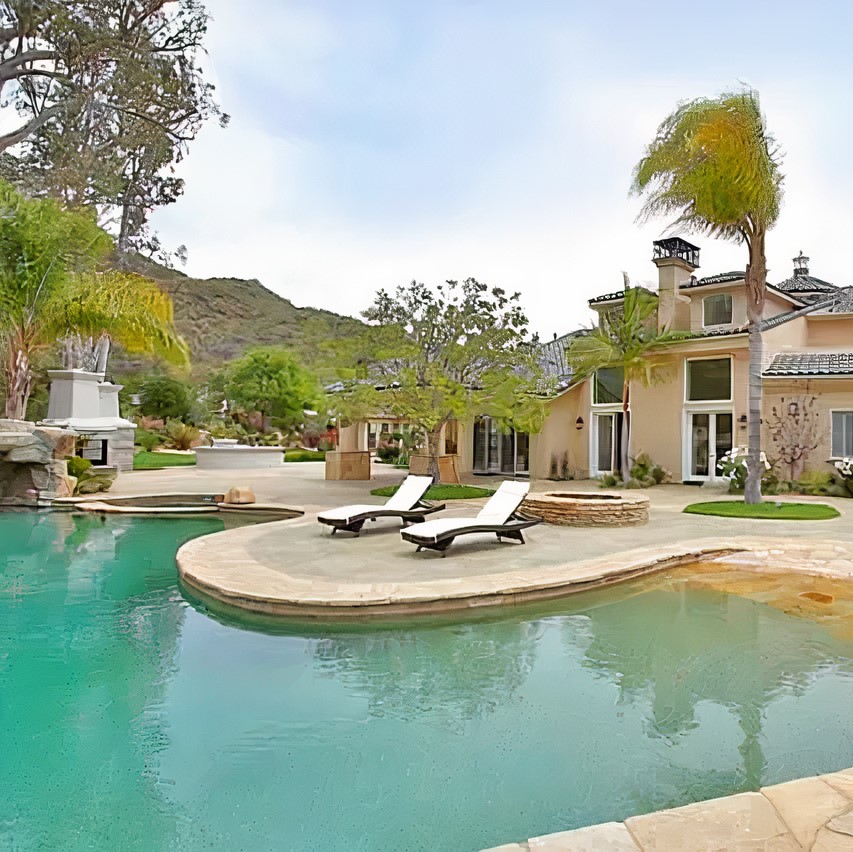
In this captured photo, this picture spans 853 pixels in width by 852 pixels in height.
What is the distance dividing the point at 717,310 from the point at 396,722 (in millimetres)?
22051

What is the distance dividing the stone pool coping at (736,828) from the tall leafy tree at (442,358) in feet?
52.7

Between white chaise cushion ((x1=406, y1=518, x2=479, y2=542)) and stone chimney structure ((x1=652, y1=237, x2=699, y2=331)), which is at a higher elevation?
stone chimney structure ((x1=652, y1=237, x2=699, y2=331))

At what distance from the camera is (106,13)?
27531 mm

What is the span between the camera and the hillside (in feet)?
249

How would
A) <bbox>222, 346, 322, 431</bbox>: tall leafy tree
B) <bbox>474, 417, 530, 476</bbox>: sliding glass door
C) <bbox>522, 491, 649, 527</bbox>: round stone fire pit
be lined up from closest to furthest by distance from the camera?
<bbox>522, 491, 649, 527</bbox>: round stone fire pit < <bbox>474, 417, 530, 476</bbox>: sliding glass door < <bbox>222, 346, 322, 431</bbox>: tall leafy tree

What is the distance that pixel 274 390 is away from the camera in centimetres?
4803

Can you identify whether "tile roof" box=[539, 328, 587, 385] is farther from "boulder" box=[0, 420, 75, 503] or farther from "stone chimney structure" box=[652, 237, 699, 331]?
"boulder" box=[0, 420, 75, 503]

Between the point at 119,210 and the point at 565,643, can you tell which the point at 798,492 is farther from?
the point at 119,210

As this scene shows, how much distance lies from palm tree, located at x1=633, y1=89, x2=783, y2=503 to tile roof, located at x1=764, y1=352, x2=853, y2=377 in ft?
15.7

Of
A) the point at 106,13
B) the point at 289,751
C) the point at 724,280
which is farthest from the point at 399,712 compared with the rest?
the point at 106,13

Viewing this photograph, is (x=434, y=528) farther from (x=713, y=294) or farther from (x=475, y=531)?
(x=713, y=294)

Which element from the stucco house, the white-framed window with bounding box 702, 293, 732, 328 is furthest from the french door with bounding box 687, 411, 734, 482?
the white-framed window with bounding box 702, 293, 732, 328

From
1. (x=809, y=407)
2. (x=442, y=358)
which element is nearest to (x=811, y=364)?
(x=809, y=407)

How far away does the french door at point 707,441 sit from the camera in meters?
21.8
